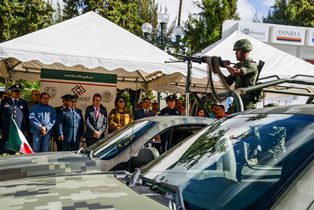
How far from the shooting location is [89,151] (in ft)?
16.9

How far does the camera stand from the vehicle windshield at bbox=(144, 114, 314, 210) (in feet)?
6.83

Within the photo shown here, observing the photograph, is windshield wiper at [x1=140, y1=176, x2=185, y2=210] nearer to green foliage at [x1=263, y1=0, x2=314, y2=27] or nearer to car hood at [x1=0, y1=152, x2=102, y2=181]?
car hood at [x1=0, y1=152, x2=102, y2=181]

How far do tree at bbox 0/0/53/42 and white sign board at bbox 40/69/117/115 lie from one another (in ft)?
59.8

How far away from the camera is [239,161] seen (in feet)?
8.30

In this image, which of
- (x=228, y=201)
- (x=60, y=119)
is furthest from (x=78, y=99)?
(x=228, y=201)

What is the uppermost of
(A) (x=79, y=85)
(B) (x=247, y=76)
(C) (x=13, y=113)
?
(B) (x=247, y=76)

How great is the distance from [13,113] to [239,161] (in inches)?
300

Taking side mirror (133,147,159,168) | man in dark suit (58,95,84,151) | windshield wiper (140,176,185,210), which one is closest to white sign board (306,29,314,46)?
man in dark suit (58,95,84,151)

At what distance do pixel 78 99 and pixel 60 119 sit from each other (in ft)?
4.47

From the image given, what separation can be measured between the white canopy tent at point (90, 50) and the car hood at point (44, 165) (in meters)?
3.97

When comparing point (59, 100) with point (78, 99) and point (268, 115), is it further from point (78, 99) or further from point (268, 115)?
point (268, 115)

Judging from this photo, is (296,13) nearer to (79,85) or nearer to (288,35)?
(288,35)

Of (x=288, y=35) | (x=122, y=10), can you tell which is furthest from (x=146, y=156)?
(x=122, y=10)

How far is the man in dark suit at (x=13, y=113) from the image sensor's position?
9.41 metres
